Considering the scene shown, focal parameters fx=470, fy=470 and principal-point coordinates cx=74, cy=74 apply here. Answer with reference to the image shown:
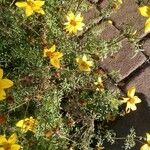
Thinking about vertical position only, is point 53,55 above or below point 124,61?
above

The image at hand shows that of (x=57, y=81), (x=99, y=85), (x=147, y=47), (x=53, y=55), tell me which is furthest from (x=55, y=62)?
(x=147, y=47)

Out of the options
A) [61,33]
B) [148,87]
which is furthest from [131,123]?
[61,33]

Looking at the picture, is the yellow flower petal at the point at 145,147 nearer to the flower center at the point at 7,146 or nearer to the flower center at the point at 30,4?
the flower center at the point at 7,146

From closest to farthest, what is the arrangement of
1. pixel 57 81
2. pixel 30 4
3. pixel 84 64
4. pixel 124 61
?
pixel 30 4
pixel 84 64
pixel 57 81
pixel 124 61

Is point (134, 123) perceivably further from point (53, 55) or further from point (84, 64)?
point (53, 55)

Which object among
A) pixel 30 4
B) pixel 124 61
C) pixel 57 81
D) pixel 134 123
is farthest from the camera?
pixel 124 61

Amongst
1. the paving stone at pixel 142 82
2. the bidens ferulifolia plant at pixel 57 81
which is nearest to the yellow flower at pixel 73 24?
the bidens ferulifolia plant at pixel 57 81

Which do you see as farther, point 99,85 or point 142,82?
point 142,82
